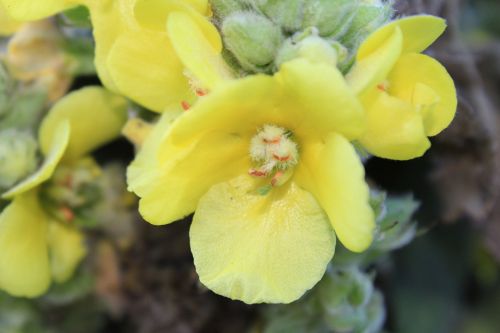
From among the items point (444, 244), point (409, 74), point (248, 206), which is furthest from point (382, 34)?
point (444, 244)

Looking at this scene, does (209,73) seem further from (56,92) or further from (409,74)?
(56,92)

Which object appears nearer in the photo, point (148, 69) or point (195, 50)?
point (195, 50)

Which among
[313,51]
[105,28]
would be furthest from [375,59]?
[105,28]

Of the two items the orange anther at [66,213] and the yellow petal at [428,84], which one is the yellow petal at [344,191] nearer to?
the yellow petal at [428,84]

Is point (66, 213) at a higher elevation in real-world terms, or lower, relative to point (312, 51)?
lower

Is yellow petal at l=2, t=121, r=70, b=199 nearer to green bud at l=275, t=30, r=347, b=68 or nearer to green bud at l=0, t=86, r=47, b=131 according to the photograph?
green bud at l=0, t=86, r=47, b=131

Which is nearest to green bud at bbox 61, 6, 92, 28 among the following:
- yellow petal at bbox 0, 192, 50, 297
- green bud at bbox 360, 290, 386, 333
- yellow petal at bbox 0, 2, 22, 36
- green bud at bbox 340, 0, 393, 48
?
yellow petal at bbox 0, 2, 22, 36

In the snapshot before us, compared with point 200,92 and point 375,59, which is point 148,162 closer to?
point 200,92

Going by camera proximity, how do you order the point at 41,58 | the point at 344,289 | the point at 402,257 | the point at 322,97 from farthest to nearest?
the point at 402,257, the point at 41,58, the point at 344,289, the point at 322,97
